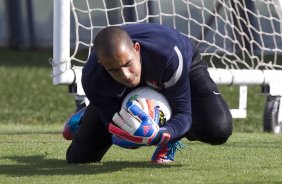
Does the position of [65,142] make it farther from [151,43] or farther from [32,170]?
[151,43]

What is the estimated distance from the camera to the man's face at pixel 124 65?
4.32 metres

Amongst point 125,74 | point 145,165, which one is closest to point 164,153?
point 145,165

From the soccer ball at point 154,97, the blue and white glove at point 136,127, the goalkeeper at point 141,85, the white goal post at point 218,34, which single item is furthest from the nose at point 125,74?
the white goal post at point 218,34

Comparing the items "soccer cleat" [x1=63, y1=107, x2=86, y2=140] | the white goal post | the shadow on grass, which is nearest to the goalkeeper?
the shadow on grass

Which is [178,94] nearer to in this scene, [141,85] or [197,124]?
[141,85]

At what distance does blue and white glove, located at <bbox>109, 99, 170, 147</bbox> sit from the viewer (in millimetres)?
4504

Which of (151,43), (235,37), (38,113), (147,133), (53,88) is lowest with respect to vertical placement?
(53,88)

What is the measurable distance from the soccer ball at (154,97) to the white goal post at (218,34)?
7.42 ft

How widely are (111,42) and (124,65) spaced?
13cm

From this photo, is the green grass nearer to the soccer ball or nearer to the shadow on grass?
the shadow on grass

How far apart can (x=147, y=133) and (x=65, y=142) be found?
2032 millimetres

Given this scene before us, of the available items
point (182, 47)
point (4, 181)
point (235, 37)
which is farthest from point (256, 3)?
point (4, 181)

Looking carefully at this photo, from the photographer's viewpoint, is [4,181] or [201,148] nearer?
[4,181]

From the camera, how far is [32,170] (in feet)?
16.2
